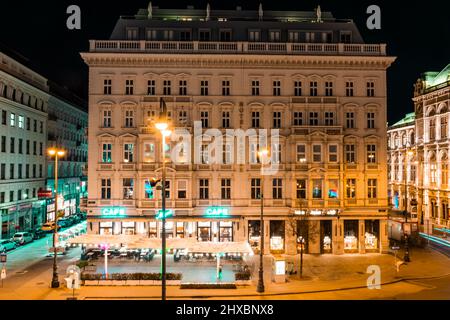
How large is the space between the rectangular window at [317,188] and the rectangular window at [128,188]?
732 inches

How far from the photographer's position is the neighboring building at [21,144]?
168 feet

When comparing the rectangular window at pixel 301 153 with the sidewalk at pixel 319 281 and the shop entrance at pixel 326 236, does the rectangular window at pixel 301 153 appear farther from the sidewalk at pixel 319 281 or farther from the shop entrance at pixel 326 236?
the sidewalk at pixel 319 281

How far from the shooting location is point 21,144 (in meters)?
56.3

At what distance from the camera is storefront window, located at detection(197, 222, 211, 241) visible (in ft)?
141

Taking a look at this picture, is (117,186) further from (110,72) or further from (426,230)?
(426,230)

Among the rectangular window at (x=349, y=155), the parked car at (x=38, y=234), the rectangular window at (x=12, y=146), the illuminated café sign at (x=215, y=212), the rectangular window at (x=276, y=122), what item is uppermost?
the rectangular window at (x=276, y=122)

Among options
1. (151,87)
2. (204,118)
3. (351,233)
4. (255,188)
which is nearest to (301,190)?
(255,188)

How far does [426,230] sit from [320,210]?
77.0ft

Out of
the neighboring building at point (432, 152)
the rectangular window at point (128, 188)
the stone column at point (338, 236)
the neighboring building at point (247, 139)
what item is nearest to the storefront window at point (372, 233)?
the neighboring building at point (247, 139)

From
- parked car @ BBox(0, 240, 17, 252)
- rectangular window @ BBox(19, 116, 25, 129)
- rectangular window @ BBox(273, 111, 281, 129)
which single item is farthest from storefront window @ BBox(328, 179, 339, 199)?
rectangular window @ BBox(19, 116, 25, 129)

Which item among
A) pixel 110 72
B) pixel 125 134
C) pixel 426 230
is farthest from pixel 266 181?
pixel 426 230

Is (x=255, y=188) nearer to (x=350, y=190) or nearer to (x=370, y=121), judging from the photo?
(x=350, y=190)

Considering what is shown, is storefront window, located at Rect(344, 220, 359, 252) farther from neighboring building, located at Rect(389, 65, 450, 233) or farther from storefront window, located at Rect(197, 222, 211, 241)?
neighboring building, located at Rect(389, 65, 450, 233)

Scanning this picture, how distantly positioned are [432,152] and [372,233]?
29.4m
